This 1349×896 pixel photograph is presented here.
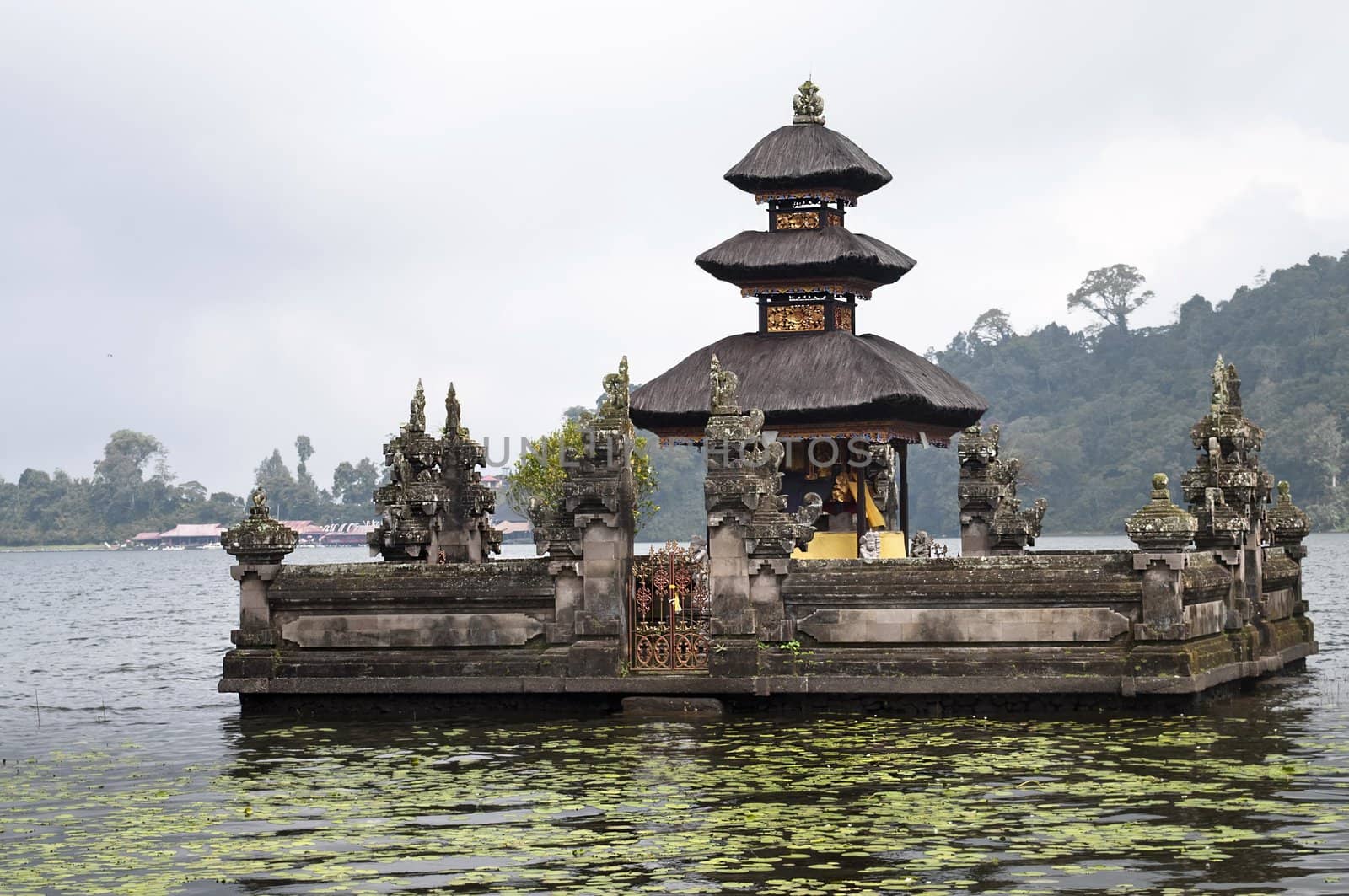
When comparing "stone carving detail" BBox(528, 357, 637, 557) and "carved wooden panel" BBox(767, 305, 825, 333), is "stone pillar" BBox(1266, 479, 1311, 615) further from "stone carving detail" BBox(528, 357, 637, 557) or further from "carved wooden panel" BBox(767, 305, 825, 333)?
"stone carving detail" BBox(528, 357, 637, 557)

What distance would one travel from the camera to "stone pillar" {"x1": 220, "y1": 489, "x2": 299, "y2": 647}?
30.4m

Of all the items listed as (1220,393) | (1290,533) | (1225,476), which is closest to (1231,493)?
(1225,476)

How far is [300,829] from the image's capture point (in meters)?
20.6

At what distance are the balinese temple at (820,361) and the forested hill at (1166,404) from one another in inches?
3678

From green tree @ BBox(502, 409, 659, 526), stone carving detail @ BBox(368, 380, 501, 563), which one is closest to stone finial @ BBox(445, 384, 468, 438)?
stone carving detail @ BBox(368, 380, 501, 563)

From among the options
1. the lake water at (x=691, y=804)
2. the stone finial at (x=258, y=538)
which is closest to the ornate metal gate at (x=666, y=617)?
the lake water at (x=691, y=804)

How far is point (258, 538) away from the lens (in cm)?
3047

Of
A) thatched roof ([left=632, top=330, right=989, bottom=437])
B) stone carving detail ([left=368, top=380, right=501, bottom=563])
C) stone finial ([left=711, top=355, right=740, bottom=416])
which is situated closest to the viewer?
stone finial ([left=711, top=355, right=740, bottom=416])

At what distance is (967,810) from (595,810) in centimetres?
386

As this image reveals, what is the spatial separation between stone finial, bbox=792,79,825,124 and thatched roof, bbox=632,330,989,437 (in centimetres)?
452

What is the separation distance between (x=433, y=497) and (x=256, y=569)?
6605 millimetres

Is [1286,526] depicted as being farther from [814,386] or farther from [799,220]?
[799,220]

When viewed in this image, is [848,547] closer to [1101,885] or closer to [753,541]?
[753,541]

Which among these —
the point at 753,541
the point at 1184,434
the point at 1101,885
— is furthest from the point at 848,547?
the point at 1184,434
